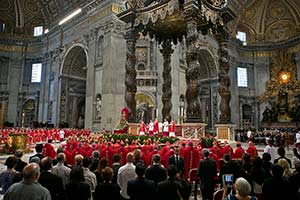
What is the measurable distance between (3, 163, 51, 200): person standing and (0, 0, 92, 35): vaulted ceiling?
28.3 m

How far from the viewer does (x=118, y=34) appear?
753 inches

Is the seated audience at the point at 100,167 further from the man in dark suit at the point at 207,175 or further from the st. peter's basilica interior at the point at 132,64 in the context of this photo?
the st. peter's basilica interior at the point at 132,64

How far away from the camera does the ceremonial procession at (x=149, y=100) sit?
11.3 feet

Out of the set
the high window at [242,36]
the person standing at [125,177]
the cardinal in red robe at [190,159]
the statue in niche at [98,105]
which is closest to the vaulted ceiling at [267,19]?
the high window at [242,36]

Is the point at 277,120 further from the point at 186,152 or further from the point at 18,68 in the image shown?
the point at 18,68

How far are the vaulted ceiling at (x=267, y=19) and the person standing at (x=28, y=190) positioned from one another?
28.3 metres

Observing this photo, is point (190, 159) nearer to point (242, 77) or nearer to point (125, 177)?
point (125, 177)

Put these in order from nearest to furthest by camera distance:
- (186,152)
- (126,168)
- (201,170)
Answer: (126,168) → (201,170) → (186,152)

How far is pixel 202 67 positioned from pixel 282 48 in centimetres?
946

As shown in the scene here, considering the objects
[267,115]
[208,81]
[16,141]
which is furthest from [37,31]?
[267,115]

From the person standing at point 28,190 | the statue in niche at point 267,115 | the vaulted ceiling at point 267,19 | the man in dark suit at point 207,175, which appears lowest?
the man in dark suit at point 207,175

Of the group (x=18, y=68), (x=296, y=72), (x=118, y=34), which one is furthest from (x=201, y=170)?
(x=18, y=68)

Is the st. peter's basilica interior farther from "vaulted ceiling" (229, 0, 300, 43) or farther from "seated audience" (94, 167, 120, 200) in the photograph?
"seated audience" (94, 167, 120, 200)

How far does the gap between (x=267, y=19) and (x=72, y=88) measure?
2349 centimetres
